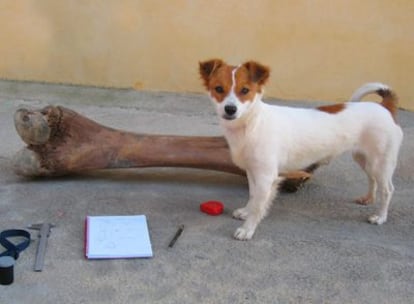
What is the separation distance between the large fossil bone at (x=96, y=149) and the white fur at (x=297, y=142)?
0.32 m

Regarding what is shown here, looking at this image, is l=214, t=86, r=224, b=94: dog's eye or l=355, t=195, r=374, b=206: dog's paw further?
l=355, t=195, r=374, b=206: dog's paw

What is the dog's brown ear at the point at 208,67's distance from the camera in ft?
10.5

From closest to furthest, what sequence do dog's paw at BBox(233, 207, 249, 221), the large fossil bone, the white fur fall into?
the white fur → dog's paw at BBox(233, 207, 249, 221) → the large fossil bone

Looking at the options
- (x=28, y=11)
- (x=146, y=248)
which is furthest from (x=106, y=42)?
(x=146, y=248)

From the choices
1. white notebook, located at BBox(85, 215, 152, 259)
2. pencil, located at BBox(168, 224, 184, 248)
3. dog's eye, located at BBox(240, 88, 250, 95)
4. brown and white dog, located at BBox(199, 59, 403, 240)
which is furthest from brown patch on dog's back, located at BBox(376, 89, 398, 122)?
white notebook, located at BBox(85, 215, 152, 259)

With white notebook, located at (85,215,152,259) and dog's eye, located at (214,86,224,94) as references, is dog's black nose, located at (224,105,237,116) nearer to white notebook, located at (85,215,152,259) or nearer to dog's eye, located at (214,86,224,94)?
dog's eye, located at (214,86,224,94)

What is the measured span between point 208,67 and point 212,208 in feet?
2.66

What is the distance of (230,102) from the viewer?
3.06 meters

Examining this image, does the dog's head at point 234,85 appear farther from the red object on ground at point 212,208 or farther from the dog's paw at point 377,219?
the dog's paw at point 377,219

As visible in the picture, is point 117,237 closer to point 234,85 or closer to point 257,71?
point 234,85

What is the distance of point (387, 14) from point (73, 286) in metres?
4.15

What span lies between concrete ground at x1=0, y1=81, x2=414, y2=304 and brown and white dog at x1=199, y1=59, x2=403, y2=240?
0.66ft

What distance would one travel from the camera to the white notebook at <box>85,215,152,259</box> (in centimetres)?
294

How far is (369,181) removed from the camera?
3.76m
